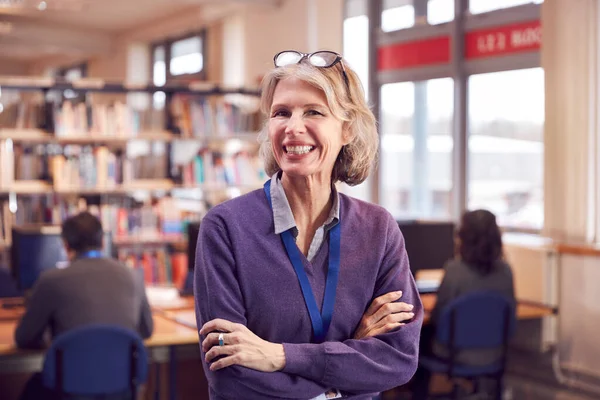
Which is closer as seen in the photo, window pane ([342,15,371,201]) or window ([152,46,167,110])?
window pane ([342,15,371,201])

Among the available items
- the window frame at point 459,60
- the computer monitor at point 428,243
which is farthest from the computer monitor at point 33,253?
the window frame at point 459,60

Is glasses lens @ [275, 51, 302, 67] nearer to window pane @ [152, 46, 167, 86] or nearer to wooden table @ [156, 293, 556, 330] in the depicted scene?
wooden table @ [156, 293, 556, 330]

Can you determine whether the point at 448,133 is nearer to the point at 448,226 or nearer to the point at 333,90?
the point at 448,226

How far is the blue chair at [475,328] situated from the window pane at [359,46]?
3486mm

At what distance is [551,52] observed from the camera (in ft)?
17.3

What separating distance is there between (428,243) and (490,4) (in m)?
2.37

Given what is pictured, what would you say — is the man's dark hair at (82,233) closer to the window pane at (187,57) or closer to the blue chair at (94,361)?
the blue chair at (94,361)

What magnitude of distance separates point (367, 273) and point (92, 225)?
2.45 m

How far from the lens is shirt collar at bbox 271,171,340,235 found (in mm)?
1578

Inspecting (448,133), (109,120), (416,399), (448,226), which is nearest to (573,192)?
(448,226)

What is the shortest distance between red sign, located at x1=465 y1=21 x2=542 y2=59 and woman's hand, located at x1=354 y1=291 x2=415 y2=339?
15.7 feet

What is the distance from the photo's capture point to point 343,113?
1608mm

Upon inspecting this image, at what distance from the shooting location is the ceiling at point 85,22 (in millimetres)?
10617

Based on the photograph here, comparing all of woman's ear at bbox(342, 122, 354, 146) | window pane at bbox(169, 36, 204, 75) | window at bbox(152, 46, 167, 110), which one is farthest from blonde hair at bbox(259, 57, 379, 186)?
window at bbox(152, 46, 167, 110)
